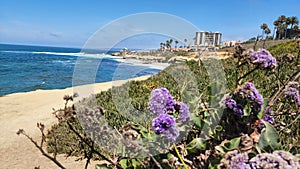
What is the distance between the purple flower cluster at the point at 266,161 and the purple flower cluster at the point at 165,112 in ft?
1.05

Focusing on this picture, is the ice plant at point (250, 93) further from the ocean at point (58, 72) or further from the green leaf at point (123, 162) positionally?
the ocean at point (58, 72)

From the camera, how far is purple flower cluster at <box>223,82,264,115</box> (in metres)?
1.37

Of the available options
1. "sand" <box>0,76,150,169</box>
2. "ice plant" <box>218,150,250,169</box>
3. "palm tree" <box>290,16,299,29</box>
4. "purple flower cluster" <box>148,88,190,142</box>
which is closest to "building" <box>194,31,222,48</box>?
"purple flower cluster" <box>148,88,190,142</box>

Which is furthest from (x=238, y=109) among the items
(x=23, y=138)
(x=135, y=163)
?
(x=23, y=138)

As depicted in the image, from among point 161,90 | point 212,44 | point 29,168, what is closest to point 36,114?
point 29,168

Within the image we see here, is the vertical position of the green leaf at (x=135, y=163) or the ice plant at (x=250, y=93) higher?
the ice plant at (x=250, y=93)

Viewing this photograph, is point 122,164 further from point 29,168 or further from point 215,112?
point 29,168

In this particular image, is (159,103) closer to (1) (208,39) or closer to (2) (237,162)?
(2) (237,162)

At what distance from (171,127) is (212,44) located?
1372 mm

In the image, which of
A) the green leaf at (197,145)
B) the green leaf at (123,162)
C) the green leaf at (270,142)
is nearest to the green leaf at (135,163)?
the green leaf at (123,162)

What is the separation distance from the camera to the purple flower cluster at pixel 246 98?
Result: 1.37 meters

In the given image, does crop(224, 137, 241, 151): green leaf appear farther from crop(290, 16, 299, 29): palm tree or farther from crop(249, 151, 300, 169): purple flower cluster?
crop(290, 16, 299, 29): palm tree

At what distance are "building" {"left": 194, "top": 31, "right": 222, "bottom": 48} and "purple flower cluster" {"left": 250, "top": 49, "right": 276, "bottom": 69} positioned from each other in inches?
24.8

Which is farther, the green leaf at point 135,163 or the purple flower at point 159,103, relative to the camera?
the green leaf at point 135,163
